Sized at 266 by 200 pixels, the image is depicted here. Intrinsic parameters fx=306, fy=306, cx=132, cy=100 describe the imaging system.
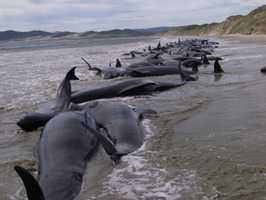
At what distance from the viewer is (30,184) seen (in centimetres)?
219

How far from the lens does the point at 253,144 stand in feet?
12.4

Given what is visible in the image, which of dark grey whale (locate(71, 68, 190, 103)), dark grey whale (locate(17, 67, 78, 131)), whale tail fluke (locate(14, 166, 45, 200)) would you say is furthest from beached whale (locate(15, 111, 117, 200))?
dark grey whale (locate(71, 68, 190, 103))

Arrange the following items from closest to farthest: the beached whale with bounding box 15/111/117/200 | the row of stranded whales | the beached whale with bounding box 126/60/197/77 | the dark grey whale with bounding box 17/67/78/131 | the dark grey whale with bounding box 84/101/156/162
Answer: the beached whale with bounding box 15/111/117/200 < the row of stranded whales < the dark grey whale with bounding box 84/101/156/162 < the dark grey whale with bounding box 17/67/78/131 < the beached whale with bounding box 126/60/197/77

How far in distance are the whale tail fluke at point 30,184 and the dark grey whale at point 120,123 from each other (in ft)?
5.25

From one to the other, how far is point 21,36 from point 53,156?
8326 inches

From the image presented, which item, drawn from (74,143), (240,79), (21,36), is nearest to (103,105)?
(74,143)

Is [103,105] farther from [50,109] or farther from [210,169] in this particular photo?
[210,169]

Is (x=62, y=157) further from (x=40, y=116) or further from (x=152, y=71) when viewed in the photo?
(x=152, y=71)

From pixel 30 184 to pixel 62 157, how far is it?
110 centimetres

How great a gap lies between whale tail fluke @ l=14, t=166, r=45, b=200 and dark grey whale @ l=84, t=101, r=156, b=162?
1602 mm

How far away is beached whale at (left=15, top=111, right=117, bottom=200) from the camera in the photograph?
2681 millimetres

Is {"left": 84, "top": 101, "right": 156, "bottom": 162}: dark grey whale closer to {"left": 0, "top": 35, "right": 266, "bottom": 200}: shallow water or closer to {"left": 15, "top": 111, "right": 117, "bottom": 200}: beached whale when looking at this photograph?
{"left": 0, "top": 35, "right": 266, "bottom": 200}: shallow water

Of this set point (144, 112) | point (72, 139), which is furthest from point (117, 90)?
point (72, 139)

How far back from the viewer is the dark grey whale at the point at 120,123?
403 cm
